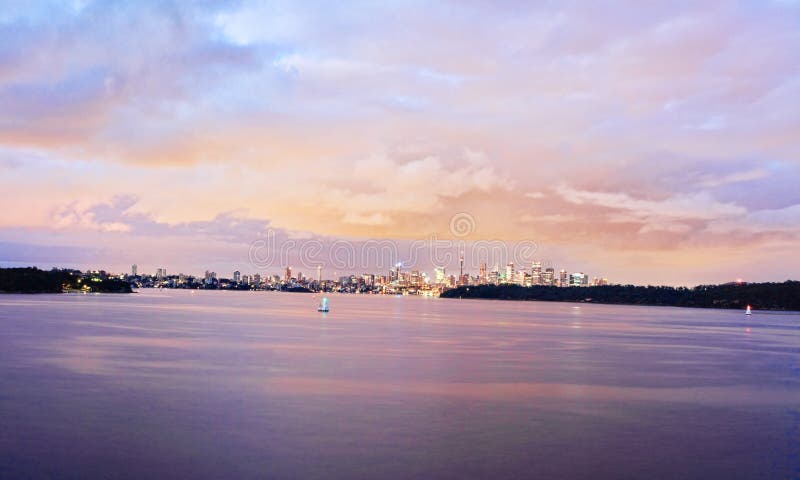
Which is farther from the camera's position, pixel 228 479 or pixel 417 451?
pixel 417 451

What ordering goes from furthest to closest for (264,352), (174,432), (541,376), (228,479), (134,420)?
(264,352)
(541,376)
(134,420)
(174,432)
(228,479)

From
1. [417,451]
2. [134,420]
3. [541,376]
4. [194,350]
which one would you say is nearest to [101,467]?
[134,420]

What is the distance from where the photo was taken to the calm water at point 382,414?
607 inches

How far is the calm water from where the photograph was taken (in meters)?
15.4

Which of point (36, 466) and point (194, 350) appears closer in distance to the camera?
point (36, 466)

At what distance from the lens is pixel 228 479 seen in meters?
13.9

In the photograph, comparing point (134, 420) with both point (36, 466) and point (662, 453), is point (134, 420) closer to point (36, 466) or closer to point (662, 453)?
point (36, 466)

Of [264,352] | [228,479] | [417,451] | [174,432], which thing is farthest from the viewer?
[264,352]

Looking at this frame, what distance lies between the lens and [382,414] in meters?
21.4

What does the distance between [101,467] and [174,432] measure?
357 centimetres

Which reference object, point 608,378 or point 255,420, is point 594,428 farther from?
point 608,378

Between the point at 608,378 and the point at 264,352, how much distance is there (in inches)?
724

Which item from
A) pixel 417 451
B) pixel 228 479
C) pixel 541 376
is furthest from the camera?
pixel 541 376

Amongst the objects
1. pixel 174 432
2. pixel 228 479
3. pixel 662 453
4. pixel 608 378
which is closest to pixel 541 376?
pixel 608 378
